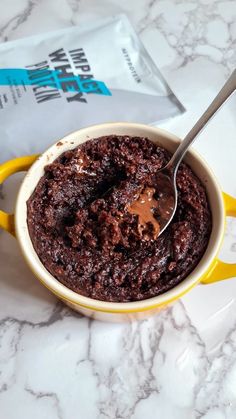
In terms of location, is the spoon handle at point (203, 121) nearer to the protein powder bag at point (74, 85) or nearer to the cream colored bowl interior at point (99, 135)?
the cream colored bowl interior at point (99, 135)

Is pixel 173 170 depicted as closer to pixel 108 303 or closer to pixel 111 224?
pixel 111 224

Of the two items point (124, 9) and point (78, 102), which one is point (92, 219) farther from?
point (124, 9)

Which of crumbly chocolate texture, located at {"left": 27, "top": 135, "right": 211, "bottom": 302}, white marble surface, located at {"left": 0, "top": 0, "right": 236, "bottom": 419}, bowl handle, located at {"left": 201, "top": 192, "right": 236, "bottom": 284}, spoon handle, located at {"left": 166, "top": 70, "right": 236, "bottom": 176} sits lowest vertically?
white marble surface, located at {"left": 0, "top": 0, "right": 236, "bottom": 419}

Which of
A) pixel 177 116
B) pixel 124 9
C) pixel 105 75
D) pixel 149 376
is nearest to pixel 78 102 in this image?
pixel 105 75

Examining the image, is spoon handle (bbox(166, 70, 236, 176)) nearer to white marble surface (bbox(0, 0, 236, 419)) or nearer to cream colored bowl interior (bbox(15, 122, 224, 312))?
cream colored bowl interior (bbox(15, 122, 224, 312))

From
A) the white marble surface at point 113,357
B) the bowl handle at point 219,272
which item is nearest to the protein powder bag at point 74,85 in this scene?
the white marble surface at point 113,357

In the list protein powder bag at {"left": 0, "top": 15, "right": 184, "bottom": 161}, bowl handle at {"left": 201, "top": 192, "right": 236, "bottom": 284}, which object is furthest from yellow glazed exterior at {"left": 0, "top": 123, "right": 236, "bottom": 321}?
protein powder bag at {"left": 0, "top": 15, "right": 184, "bottom": 161}
